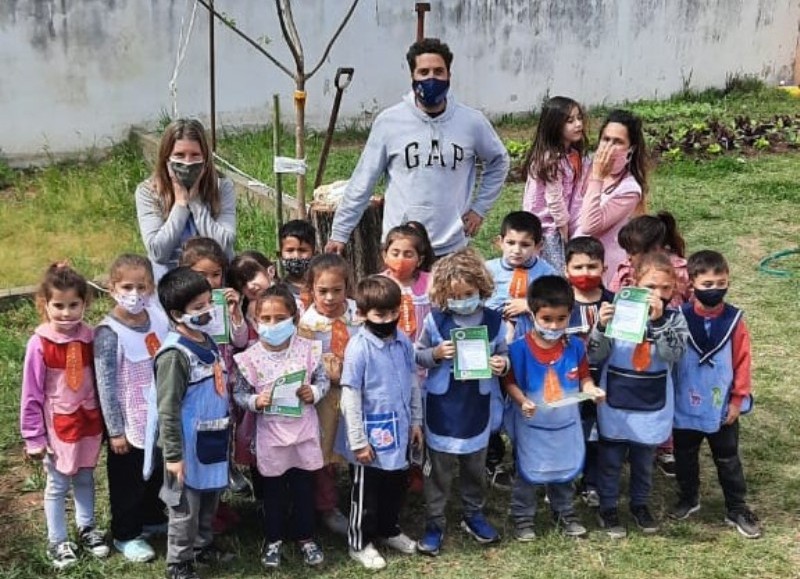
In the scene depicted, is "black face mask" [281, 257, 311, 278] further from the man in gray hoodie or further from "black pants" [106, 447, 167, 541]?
"black pants" [106, 447, 167, 541]

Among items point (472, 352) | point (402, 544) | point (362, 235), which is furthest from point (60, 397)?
point (362, 235)

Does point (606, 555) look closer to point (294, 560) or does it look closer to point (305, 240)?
point (294, 560)

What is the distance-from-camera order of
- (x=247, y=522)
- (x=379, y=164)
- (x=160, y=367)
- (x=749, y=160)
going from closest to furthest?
(x=160, y=367), (x=247, y=522), (x=379, y=164), (x=749, y=160)

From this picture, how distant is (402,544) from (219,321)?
1200mm

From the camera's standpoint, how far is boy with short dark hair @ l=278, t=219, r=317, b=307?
435 centimetres

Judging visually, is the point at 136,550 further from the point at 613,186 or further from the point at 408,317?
the point at 613,186

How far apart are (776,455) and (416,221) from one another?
2.15 metres

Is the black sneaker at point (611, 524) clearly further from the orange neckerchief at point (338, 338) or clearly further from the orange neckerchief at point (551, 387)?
the orange neckerchief at point (338, 338)

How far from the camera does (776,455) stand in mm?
4922

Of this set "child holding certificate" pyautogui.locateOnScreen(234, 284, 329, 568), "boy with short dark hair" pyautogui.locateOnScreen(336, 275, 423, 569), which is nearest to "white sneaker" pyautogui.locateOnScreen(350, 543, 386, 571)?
"boy with short dark hair" pyautogui.locateOnScreen(336, 275, 423, 569)

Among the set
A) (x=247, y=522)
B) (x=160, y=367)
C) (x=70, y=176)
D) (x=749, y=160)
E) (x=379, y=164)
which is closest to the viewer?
(x=160, y=367)

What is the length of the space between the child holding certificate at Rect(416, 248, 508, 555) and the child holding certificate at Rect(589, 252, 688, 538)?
0.45m

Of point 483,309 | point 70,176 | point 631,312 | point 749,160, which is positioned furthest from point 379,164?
point 749,160

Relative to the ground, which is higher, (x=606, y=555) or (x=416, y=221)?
(x=416, y=221)
